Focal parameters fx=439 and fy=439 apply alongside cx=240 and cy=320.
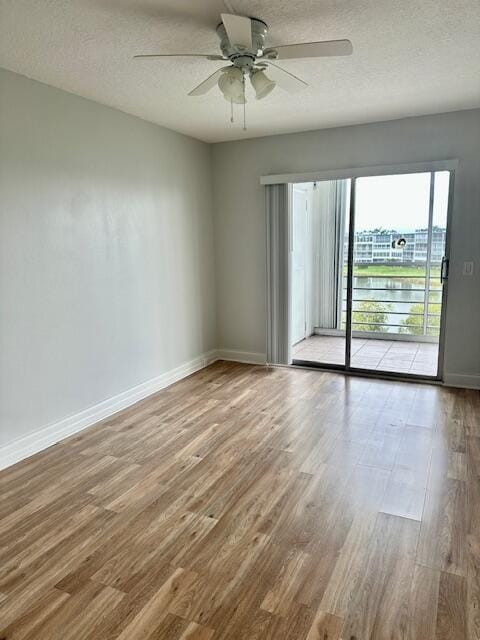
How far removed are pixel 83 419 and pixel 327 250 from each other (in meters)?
4.31

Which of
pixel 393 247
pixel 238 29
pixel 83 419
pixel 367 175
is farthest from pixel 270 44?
pixel 393 247

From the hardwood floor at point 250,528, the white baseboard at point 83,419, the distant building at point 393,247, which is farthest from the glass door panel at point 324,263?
the hardwood floor at point 250,528

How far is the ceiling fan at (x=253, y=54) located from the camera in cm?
208

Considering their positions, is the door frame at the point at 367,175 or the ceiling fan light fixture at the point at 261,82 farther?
the door frame at the point at 367,175

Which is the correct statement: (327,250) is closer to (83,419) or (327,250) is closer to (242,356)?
(242,356)

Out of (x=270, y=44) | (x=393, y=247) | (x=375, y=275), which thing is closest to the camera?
(x=270, y=44)

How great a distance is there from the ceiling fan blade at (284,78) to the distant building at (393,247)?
3036mm

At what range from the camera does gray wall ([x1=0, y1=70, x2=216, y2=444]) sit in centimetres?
288

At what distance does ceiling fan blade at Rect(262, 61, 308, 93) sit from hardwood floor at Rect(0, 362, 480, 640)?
233 cm

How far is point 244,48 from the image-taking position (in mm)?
2248

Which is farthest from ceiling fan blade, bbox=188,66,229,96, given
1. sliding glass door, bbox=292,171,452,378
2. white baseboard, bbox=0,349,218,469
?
white baseboard, bbox=0,349,218,469

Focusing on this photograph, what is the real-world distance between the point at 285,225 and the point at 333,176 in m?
0.71

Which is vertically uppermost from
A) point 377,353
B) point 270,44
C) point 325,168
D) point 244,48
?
point 270,44

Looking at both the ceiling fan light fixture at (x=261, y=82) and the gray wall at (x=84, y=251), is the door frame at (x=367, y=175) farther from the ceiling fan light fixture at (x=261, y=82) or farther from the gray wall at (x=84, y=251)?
the ceiling fan light fixture at (x=261, y=82)
